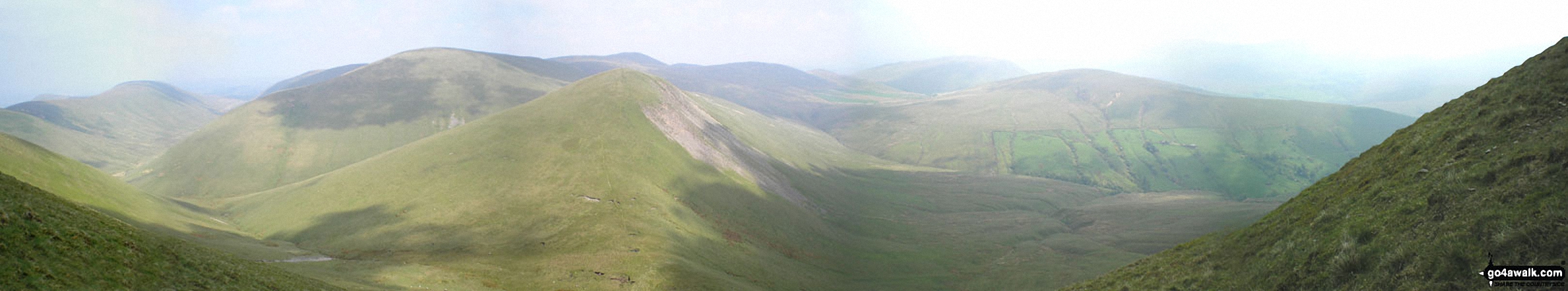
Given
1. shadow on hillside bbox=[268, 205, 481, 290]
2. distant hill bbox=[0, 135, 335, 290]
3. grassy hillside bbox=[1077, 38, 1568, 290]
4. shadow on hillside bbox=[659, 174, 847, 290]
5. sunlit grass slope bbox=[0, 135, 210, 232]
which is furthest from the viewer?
shadow on hillside bbox=[659, 174, 847, 290]

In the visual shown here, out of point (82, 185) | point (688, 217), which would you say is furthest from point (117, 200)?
point (688, 217)

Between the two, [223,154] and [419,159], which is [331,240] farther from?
[223,154]

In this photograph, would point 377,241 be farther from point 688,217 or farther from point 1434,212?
point 1434,212

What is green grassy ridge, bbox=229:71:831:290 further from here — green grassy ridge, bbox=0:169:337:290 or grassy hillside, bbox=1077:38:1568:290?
grassy hillside, bbox=1077:38:1568:290

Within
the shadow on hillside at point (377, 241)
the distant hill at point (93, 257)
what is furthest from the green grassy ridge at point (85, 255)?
the shadow on hillside at point (377, 241)

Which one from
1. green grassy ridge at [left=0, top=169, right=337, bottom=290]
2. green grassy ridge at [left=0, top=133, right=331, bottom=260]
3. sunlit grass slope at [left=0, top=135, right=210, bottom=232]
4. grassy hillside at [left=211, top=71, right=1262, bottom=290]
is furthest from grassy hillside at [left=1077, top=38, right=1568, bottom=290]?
sunlit grass slope at [left=0, top=135, right=210, bottom=232]

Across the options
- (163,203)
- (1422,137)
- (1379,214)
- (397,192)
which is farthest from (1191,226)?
(163,203)

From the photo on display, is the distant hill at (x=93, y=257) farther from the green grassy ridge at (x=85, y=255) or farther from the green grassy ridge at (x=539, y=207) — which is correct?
the green grassy ridge at (x=539, y=207)
